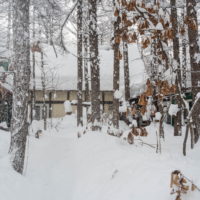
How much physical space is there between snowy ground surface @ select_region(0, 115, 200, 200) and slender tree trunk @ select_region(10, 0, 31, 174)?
36cm

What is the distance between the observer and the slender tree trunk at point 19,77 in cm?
586

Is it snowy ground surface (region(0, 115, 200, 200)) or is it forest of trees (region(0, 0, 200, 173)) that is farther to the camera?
snowy ground surface (region(0, 115, 200, 200))

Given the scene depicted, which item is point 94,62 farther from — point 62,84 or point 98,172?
point 62,84

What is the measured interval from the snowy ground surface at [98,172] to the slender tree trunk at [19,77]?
1.17ft

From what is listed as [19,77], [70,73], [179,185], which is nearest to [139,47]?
[179,185]

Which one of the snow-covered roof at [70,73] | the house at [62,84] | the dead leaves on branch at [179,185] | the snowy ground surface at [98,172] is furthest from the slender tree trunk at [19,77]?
the house at [62,84]

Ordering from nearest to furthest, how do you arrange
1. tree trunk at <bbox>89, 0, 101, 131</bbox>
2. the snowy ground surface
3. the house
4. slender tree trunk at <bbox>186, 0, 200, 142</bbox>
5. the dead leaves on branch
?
the dead leaves on branch
the snowy ground surface
slender tree trunk at <bbox>186, 0, 200, 142</bbox>
tree trunk at <bbox>89, 0, 101, 131</bbox>
the house

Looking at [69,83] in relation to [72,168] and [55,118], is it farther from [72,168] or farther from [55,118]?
[72,168]

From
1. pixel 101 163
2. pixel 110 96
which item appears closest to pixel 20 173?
pixel 101 163

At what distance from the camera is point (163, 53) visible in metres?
3.33

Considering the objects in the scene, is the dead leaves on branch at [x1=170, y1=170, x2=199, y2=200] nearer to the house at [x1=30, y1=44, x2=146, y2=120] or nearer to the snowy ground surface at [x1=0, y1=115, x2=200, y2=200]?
the snowy ground surface at [x1=0, y1=115, x2=200, y2=200]

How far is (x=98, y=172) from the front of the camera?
521 centimetres

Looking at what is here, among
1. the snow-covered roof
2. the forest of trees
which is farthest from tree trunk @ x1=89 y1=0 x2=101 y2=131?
the snow-covered roof

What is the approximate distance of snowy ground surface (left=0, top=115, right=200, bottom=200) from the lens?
3504 millimetres
